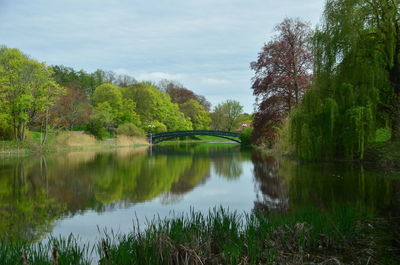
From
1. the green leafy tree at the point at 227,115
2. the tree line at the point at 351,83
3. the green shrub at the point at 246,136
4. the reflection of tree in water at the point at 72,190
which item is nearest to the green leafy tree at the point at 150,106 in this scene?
the green shrub at the point at 246,136

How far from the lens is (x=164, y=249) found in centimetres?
437

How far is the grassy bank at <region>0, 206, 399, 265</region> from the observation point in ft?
13.9

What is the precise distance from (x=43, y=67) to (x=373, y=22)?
27.3 metres

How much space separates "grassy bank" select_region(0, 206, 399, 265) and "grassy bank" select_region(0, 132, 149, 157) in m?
25.3

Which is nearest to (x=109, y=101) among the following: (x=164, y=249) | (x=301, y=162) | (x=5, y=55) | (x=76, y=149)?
(x=76, y=149)

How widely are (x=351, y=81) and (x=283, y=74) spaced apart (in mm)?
14365

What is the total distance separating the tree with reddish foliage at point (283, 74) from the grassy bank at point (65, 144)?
692 inches

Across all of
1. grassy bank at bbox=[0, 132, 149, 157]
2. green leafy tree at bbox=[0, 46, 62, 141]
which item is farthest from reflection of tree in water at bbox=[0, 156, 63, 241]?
green leafy tree at bbox=[0, 46, 62, 141]

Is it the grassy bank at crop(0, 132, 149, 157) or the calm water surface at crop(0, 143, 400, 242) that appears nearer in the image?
the calm water surface at crop(0, 143, 400, 242)

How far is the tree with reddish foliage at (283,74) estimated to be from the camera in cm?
2612

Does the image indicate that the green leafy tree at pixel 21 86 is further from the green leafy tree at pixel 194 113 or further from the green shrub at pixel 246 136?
the green leafy tree at pixel 194 113

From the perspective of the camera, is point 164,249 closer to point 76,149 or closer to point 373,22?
point 373,22

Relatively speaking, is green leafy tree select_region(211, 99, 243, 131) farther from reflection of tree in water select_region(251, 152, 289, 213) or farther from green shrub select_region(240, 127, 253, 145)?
reflection of tree in water select_region(251, 152, 289, 213)

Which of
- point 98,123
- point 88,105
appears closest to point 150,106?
point 88,105
